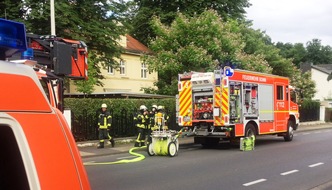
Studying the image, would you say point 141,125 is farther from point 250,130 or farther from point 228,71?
point 250,130

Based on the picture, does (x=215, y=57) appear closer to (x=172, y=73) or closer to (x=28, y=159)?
(x=172, y=73)

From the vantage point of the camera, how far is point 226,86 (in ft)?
49.8

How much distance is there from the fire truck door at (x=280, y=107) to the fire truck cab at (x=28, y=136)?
17145 millimetres

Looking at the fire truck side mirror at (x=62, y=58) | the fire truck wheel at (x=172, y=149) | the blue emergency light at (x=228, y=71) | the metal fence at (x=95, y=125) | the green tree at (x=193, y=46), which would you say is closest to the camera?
the fire truck side mirror at (x=62, y=58)

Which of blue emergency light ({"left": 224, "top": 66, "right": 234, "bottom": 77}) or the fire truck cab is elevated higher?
blue emergency light ({"left": 224, "top": 66, "right": 234, "bottom": 77})

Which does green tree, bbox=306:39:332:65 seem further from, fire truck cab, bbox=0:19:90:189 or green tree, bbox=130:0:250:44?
fire truck cab, bbox=0:19:90:189

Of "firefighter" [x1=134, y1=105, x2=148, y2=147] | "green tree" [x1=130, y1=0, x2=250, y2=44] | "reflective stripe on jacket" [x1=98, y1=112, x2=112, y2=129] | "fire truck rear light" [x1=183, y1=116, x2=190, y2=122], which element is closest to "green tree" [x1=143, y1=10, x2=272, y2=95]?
"fire truck rear light" [x1=183, y1=116, x2=190, y2=122]

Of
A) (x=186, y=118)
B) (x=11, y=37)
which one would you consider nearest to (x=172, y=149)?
(x=186, y=118)

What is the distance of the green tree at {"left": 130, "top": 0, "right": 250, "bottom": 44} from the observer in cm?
3403

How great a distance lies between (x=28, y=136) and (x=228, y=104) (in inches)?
548

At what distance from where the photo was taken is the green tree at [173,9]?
34.0 metres

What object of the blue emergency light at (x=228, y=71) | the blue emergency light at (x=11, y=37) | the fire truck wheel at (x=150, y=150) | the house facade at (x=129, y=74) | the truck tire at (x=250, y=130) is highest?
the house facade at (x=129, y=74)

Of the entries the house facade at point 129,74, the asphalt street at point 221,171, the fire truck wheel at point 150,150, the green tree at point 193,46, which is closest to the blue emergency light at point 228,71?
the asphalt street at point 221,171

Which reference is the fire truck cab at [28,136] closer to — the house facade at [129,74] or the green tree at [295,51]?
the house facade at [129,74]
